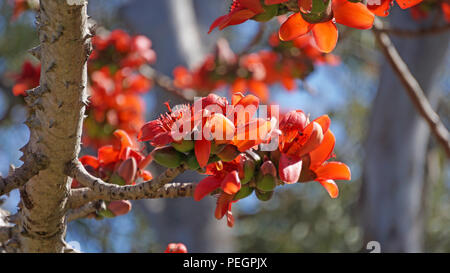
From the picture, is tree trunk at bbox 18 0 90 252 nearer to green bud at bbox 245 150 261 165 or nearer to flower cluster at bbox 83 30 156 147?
green bud at bbox 245 150 261 165

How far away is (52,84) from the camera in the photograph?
2.27 ft

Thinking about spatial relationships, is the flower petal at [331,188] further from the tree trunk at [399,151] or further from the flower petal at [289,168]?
the tree trunk at [399,151]

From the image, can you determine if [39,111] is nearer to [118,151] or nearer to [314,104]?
[118,151]

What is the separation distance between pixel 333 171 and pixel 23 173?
0.39m

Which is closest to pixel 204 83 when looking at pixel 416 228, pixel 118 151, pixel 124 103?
pixel 124 103

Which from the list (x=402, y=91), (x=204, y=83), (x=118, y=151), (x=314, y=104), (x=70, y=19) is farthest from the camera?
(x=314, y=104)

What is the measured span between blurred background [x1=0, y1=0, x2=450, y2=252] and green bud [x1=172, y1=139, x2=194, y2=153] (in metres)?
0.96

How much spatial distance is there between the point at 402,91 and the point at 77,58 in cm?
147

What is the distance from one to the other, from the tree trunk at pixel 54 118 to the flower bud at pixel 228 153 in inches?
7.4

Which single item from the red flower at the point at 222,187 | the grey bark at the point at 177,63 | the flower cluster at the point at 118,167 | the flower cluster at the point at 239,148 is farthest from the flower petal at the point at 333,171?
the grey bark at the point at 177,63

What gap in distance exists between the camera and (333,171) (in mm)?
741

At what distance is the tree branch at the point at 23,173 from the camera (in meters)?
0.66

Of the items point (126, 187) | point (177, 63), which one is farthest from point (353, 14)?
point (177, 63)

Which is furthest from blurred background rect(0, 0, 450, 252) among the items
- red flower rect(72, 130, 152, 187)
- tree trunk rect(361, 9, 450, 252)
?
red flower rect(72, 130, 152, 187)
